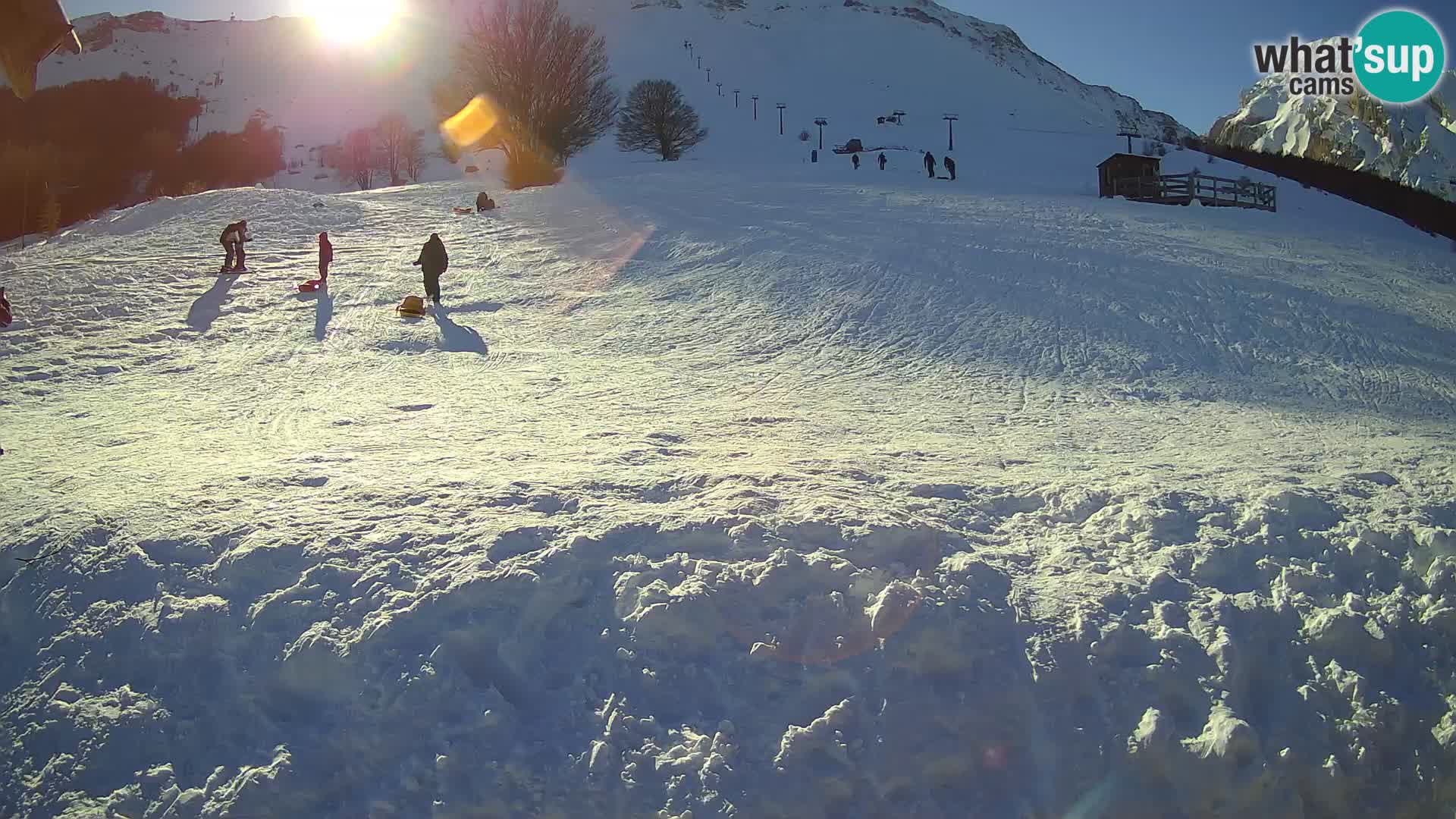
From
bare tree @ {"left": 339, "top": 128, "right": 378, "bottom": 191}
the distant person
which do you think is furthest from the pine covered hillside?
the distant person

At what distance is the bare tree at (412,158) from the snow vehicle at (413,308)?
52.4 metres

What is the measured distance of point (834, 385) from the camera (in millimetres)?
10469

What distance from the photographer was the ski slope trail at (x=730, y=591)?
4555mm

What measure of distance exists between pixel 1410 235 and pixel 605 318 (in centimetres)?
2363

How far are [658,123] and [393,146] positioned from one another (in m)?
20.7

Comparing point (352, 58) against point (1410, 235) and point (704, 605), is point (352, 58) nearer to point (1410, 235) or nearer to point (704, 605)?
point (1410, 235)

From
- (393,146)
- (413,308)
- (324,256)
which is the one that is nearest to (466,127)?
(393,146)

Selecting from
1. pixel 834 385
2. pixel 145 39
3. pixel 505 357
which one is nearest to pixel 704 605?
pixel 834 385

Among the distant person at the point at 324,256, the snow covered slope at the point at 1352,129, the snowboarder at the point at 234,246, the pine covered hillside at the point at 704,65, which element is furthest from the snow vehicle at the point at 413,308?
the snow covered slope at the point at 1352,129

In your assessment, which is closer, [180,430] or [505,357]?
[180,430]

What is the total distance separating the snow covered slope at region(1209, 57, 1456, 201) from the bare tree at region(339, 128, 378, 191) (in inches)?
3861

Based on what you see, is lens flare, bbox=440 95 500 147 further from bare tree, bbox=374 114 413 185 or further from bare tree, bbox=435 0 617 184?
bare tree, bbox=435 0 617 184

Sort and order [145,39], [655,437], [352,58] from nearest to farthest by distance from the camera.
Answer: [655,437]
[352,58]
[145,39]

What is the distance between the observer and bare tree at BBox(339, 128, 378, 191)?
61250 millimetres
